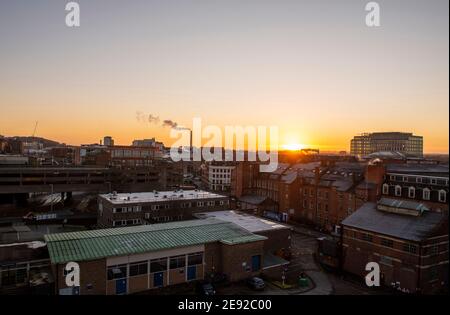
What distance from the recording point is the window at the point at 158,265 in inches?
1055

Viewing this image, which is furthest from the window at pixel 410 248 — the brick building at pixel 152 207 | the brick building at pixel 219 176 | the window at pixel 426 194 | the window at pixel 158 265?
the brick building at pixel 219 176

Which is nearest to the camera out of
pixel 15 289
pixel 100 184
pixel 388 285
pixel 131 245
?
pixel 15 289

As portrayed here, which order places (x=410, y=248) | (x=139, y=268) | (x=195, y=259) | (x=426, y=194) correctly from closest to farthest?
(x=139, y=268) → (x=195, y=259) → (x=410, y=248) → (x=426, y=194)

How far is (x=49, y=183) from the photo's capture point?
7138 cm

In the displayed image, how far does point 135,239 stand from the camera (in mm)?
27875

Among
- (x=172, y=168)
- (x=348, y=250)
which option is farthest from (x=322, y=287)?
(x=172, y=168)

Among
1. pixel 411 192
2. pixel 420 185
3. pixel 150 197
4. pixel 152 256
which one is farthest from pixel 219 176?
pixel 152 256

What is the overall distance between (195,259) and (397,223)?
19.2m

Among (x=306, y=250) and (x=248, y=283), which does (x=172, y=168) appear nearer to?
(x=306, y=250)

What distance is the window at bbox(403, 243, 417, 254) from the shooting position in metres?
28.8

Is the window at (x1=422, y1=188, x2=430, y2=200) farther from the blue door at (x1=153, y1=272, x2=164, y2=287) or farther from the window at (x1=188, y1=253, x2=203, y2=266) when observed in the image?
the blue door at (x1=153, y1=272, x2=164, y2=287)

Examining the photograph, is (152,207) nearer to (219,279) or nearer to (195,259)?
(195,259)

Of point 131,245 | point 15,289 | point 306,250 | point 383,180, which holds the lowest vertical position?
point 306,250
